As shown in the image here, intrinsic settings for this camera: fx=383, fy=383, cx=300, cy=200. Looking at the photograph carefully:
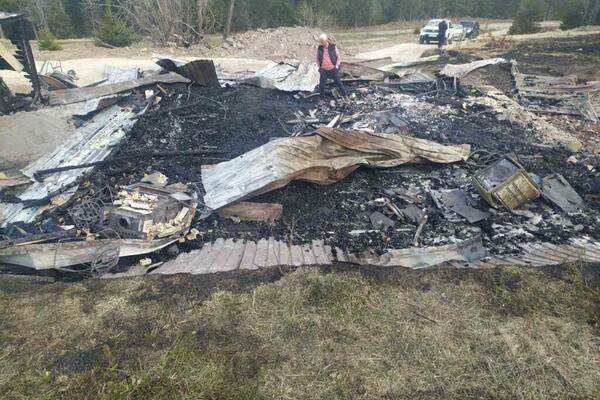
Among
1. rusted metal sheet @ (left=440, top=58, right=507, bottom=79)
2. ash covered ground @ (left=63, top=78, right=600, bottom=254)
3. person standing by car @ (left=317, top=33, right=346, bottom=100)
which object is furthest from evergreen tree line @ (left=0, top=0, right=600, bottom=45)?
person standing by car @ (left=317, top=33, right=346, bottom=100)

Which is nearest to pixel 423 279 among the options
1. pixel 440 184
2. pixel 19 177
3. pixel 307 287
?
pixel 307 287

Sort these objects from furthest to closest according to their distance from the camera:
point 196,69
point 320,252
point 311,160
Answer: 1. point 196,69
2. point 311,160
3. point 320,252

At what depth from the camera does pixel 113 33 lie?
21297 mm

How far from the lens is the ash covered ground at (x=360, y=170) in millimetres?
5742

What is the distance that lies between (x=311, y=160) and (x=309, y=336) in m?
3.35

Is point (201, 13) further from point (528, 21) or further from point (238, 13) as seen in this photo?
point (528, 21)

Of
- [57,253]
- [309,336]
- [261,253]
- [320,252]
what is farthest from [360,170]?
[57,253]

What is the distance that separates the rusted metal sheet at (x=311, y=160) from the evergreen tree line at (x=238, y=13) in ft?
61.5

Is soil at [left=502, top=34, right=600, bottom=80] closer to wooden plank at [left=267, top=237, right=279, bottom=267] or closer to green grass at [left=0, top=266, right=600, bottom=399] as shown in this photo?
green grass at [left=0, top=266, right=600, bottom=399]

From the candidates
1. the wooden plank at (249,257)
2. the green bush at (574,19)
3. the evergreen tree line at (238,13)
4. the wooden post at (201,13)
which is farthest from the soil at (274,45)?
the wooden plank at (249,257)

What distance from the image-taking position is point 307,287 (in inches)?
167

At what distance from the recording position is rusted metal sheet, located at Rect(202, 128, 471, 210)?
239 inches

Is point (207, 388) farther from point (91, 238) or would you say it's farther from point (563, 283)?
point (563, 283)

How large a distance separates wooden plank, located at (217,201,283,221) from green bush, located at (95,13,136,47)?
65.6 ft
